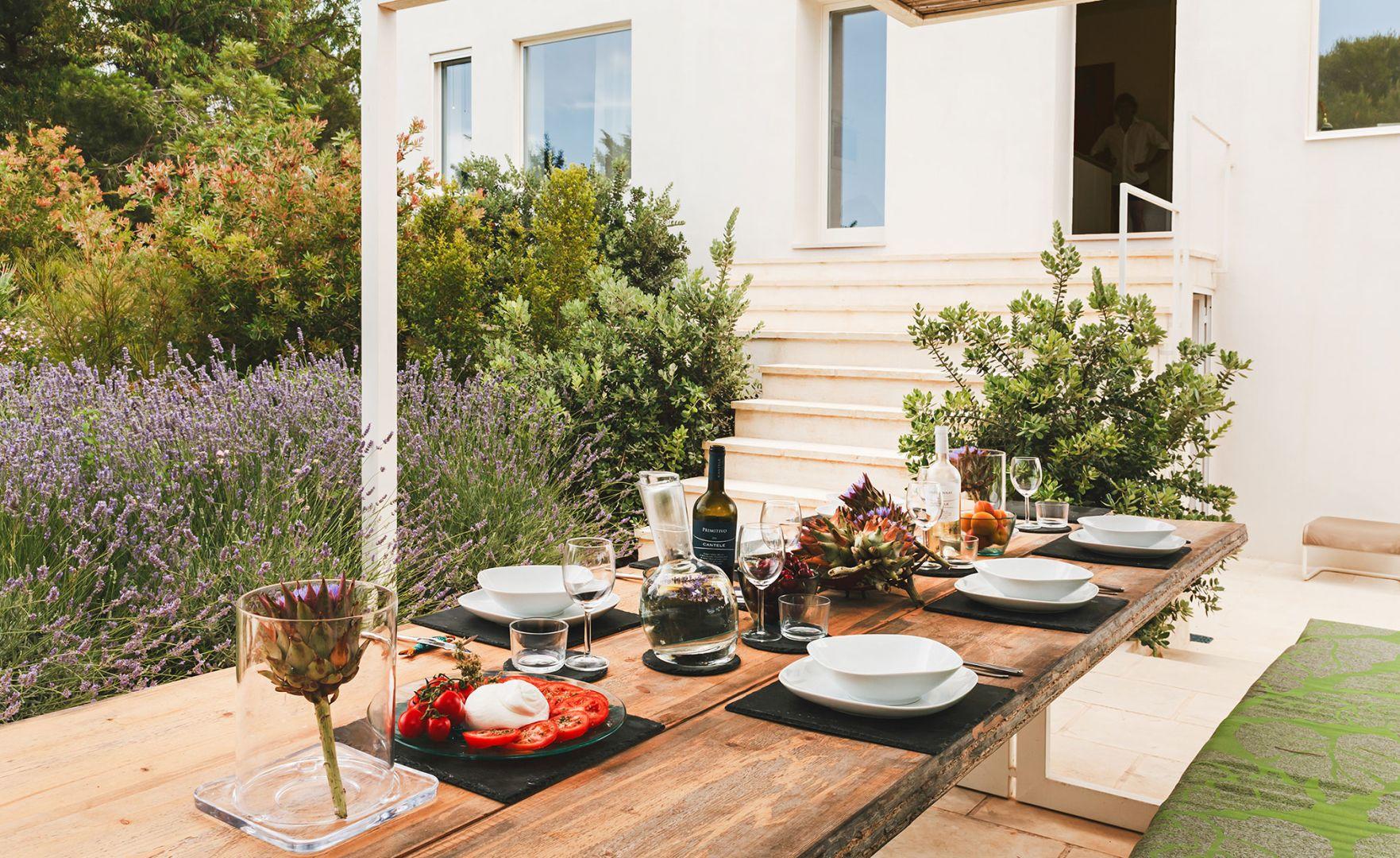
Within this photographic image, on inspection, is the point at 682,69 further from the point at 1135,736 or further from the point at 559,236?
the point at 1135,736

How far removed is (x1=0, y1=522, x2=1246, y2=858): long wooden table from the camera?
105cm

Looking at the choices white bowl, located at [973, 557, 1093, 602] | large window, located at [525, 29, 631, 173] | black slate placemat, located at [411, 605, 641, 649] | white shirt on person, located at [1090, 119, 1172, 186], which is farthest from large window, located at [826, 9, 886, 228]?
black slate placemat, located at [411, 605, 641, 649]

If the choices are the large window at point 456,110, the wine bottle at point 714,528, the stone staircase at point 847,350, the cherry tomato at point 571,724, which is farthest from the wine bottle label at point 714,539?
the large window at point 456,110

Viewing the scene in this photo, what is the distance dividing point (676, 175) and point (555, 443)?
401cm

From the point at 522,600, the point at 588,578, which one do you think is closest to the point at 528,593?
the point at 522,600

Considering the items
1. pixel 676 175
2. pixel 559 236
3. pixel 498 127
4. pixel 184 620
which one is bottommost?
pixel 184 620

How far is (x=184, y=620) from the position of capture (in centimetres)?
256

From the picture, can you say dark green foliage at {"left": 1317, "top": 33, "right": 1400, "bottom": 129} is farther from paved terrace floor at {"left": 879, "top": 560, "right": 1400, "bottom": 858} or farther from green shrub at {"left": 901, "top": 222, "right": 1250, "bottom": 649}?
green shrub at {"left": 901, "top": 222, "right": 1250, "bottom": 649}

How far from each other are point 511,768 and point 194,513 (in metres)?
2.01

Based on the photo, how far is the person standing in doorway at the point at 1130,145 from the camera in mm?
6922

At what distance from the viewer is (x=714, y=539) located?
1.95 meters

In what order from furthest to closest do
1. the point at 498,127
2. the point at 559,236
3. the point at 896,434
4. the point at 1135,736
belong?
the point at 498,127, the point at 559,236, the point at 896,434, the point at 1135,736

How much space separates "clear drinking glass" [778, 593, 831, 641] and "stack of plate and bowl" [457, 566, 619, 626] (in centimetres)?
29

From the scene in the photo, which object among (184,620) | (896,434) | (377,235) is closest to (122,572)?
(184,620)
